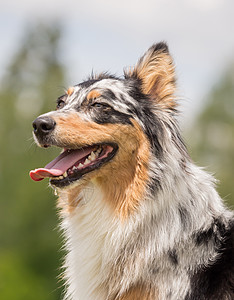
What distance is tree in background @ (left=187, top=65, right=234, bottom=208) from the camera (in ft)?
137

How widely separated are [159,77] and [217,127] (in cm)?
3751

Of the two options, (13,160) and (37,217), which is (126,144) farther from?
(13,160)

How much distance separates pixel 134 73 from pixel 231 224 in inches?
97.5

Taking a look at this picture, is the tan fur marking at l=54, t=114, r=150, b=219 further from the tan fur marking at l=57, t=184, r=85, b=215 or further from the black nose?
the tan fur marking at l=57, t=184, r=85, b=215

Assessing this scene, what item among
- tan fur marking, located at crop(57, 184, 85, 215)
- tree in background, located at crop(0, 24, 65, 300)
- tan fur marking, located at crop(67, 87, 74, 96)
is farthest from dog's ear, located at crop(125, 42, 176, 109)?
tree in background, located at crop(0, 24, 65, 300)

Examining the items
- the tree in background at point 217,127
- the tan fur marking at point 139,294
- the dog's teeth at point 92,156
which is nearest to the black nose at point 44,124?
the dog's teeth at point 92,156

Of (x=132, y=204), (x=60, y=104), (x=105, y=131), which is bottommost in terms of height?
(x=132, y=204)

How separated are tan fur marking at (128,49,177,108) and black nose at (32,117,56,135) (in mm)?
1458

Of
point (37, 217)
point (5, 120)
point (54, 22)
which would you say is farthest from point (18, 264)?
point (54, 22)

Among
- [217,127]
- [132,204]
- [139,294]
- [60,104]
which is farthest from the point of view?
[217,127]

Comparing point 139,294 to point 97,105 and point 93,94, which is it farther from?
point 93,94

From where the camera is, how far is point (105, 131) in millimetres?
6953

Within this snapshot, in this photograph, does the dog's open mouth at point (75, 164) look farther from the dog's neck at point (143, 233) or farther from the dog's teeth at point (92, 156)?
the dog's neck at point (143, 233)

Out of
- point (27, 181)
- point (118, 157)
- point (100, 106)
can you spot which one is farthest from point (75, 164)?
point (27, 181)
